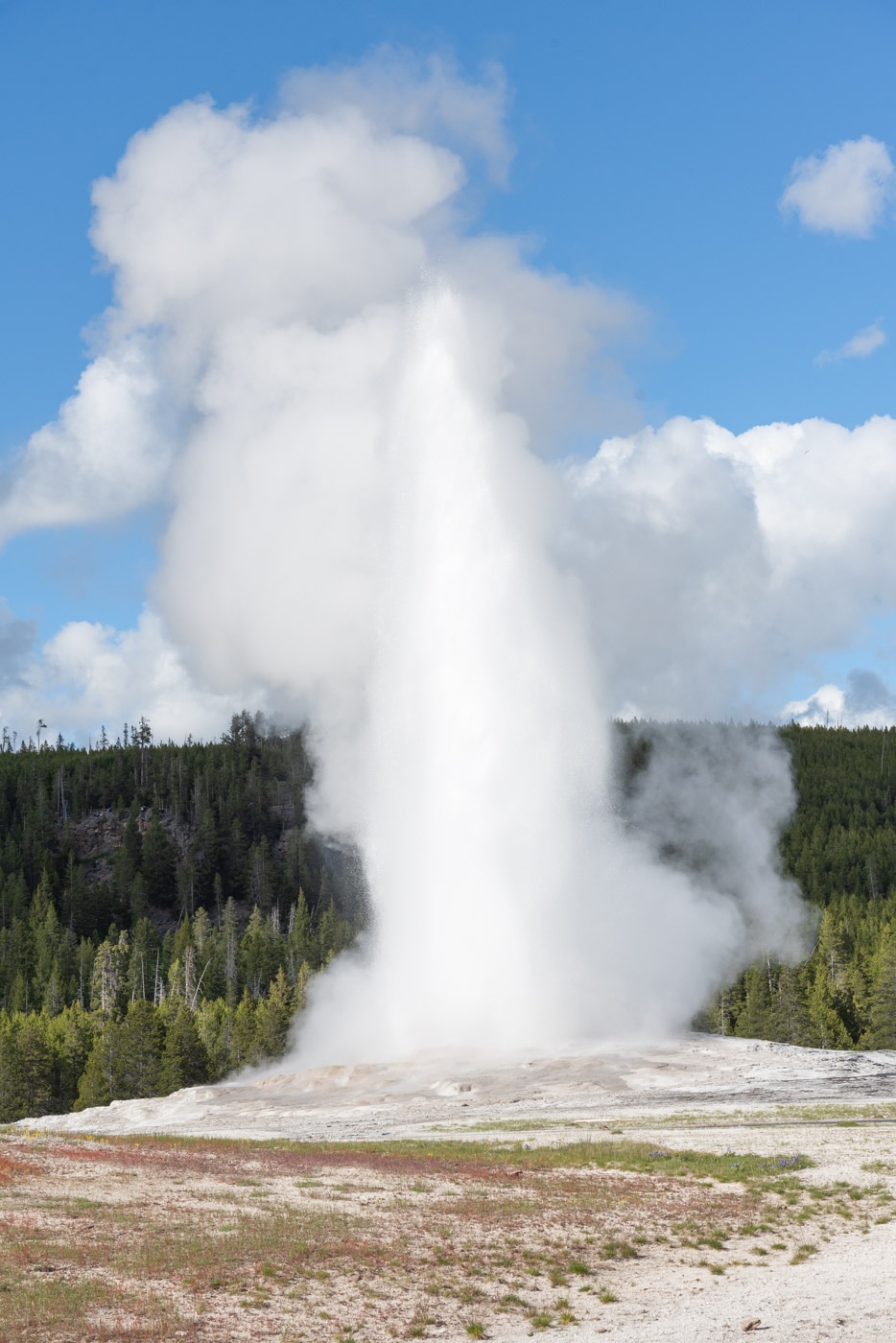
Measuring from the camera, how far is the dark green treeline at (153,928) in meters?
73.3

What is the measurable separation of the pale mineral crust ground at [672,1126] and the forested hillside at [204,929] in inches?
803

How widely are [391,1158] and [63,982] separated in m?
97.0

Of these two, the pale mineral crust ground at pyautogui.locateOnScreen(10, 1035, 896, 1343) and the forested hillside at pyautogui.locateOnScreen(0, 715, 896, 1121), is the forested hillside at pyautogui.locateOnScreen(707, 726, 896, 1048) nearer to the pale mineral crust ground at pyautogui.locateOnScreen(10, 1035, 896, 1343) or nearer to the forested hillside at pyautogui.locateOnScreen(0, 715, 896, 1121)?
the forested hillside at pyautogui.locateOnScreen(0, 715, 896, 1121)

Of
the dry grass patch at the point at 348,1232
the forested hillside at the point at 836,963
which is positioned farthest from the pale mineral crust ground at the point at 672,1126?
the forested hillside at the point at 836,963

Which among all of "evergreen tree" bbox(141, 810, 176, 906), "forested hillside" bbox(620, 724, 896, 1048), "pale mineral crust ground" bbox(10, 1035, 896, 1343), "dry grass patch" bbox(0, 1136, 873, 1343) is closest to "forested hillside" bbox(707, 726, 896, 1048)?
"forested hillside" bbox(620, 724, 896, 1048)

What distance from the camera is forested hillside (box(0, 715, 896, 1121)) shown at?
73938mm

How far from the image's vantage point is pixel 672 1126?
37.0 meters

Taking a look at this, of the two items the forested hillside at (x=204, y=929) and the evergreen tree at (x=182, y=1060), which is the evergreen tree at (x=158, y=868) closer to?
the forested hillside at (x=204, y=929)

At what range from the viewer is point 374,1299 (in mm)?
17219

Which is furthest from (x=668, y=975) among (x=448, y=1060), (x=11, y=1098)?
(x=11, y=1098)

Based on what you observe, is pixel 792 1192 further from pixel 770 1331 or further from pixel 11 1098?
pixel 11 1098

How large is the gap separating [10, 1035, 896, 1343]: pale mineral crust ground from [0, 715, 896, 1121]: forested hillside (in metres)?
20.4

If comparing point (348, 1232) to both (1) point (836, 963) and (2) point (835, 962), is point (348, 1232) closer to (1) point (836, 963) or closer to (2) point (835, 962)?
(2) point (835, 962)

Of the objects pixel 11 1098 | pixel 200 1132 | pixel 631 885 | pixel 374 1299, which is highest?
pixel 631 885
